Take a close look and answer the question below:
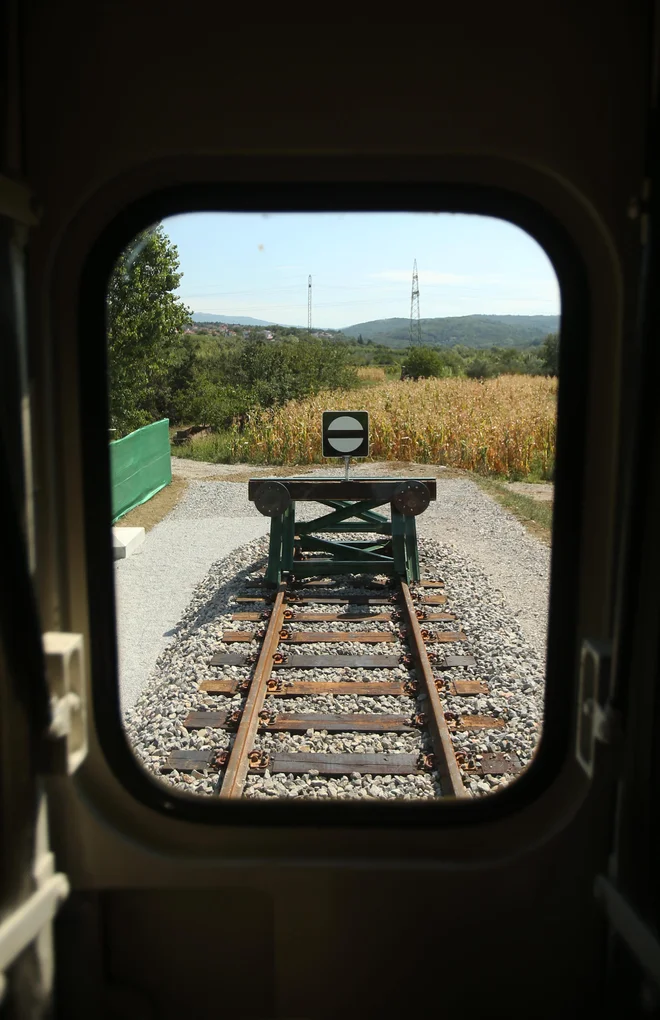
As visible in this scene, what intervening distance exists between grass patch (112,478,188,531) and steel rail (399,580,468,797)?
6.22 metres

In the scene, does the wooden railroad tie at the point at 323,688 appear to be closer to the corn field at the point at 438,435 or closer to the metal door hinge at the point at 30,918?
the metal door hinge at the point at 30,918

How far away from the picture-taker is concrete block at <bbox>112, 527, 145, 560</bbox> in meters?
9.38

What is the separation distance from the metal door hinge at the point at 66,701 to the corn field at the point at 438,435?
46.2 feet

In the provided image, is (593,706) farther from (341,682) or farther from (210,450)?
(210,450)

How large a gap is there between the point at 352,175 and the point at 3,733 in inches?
49.1

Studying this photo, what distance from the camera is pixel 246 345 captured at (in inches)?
1326

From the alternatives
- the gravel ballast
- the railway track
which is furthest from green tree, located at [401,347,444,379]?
the railway track

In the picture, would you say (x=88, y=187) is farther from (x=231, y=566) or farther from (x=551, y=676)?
(x=231, y=566)

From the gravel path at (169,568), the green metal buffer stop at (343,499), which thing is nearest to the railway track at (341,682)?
the green metal buffer stop at (343,499)

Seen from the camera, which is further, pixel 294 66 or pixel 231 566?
pixel 231 566

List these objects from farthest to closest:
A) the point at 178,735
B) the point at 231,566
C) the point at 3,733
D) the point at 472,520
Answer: the point at 472,520 < the point at 231,566 < the point at 178,735 < the point at 3,733

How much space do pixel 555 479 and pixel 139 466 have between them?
1137 cm

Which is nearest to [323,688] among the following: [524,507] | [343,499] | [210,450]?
[343,499]

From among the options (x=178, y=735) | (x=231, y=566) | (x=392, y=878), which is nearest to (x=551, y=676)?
(x=392, y=878)
